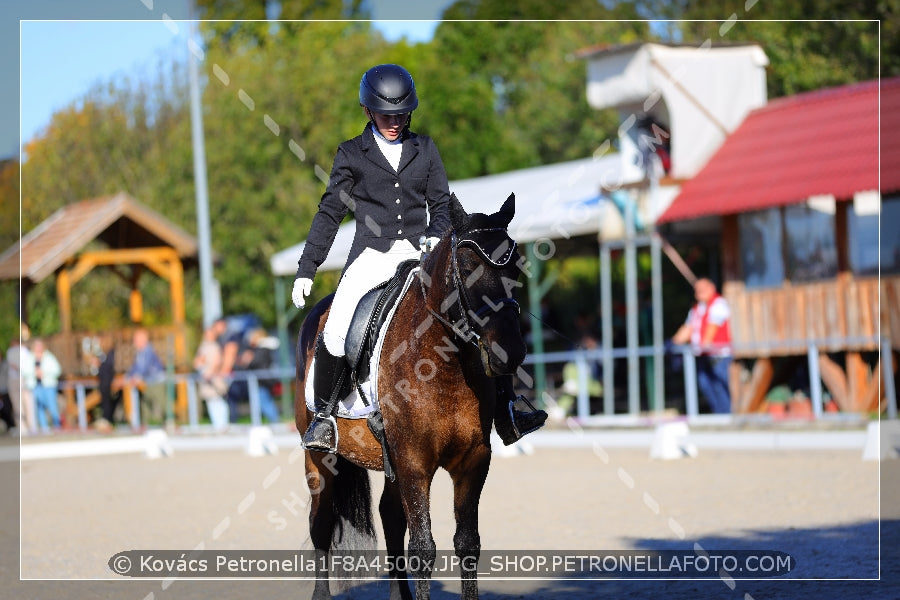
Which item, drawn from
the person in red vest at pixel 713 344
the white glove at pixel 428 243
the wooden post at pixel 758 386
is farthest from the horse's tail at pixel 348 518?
the wooden post at pixel 758 386

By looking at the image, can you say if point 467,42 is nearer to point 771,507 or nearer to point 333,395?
point 771,507

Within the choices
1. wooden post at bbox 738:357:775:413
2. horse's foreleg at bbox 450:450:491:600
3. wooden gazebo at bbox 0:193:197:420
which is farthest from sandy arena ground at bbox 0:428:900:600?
wooden gazebo at bbox 0:193:197:420

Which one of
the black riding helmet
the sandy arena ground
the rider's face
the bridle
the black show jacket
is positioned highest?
the black riding helmet

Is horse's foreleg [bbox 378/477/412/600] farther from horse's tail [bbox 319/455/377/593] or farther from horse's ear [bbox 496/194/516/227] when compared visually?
horse's ear [bbox 496/194/516/227]

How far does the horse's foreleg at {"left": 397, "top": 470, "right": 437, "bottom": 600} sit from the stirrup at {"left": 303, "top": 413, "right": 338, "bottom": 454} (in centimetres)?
83

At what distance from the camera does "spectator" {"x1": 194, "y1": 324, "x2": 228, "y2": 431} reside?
24.6 metres

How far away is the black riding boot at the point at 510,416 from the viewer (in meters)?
7.17

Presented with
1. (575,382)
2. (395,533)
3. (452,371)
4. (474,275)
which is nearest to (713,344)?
(575,382)

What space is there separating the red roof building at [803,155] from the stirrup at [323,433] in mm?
13411

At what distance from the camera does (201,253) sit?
1222 inches

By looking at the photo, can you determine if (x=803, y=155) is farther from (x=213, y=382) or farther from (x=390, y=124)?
(x=390, y=124)

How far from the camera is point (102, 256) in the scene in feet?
104

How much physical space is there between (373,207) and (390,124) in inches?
18.6

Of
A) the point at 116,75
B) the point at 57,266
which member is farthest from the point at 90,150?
the point at 57,266
